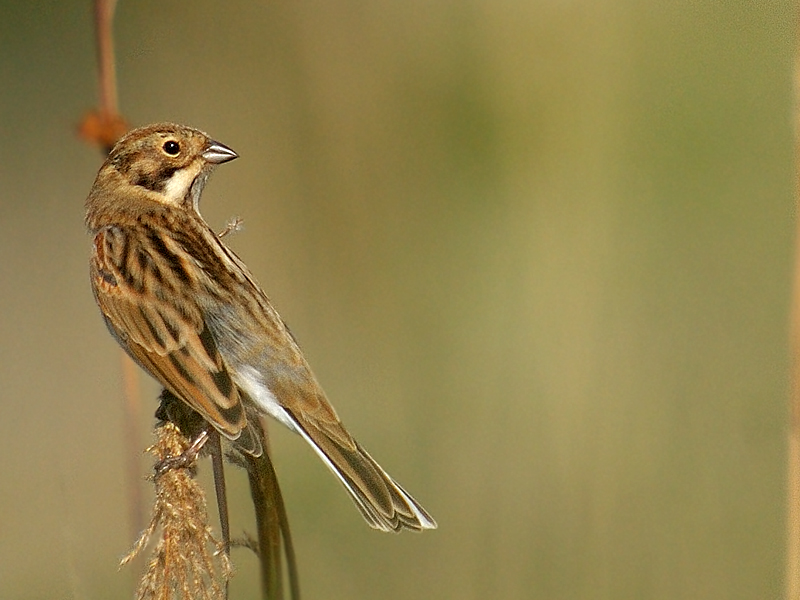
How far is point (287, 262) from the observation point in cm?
595

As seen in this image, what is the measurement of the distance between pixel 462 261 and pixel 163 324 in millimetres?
2850

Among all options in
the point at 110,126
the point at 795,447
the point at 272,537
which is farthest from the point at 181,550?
the point at 795,447

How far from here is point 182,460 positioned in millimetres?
2393

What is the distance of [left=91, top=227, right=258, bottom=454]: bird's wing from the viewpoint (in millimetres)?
2930

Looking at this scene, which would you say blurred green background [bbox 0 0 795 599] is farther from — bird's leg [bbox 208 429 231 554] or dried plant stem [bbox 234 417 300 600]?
dried plant stem [bbox 234 417 300 600]

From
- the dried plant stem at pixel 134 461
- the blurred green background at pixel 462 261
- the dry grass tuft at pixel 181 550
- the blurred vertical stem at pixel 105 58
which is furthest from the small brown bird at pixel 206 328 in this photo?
the blurred green background at pixel 462 261

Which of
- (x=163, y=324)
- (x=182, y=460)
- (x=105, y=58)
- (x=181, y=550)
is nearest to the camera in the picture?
(x=181, y=550)

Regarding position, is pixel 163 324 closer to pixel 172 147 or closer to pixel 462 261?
pixel 172 147

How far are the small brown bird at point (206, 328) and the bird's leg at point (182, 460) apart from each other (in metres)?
0.15

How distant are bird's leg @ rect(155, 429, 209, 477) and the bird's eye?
4.45ft

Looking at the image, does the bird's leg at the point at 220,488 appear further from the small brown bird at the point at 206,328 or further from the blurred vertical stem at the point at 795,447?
the blurred vertical stem at the point at 795,447

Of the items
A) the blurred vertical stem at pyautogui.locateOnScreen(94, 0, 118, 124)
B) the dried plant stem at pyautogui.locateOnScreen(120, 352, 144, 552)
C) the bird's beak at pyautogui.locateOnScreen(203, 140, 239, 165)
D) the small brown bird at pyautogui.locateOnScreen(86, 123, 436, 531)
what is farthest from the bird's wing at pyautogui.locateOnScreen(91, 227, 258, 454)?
the blurred vertical stem at pyautogui.locateOnScreen(94, 0, 118, 124)

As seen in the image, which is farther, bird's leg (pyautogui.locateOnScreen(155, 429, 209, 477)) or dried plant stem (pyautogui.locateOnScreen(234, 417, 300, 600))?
bird's leg (pyautogui.locateOnScreen(155, 429, 209, 477))

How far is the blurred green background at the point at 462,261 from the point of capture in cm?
427
